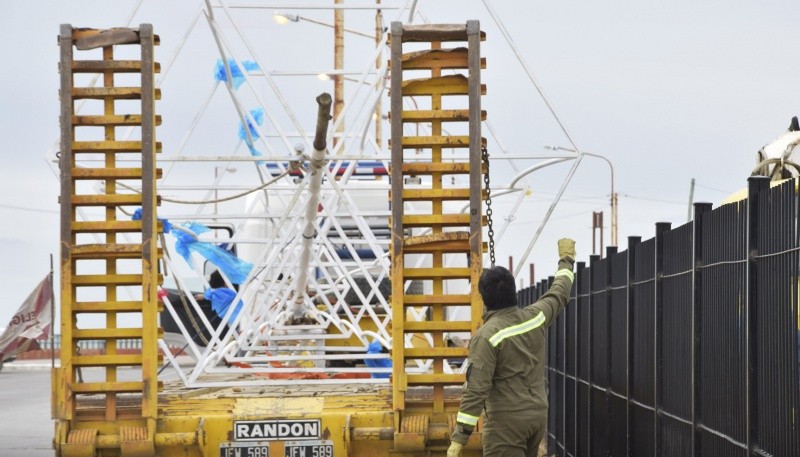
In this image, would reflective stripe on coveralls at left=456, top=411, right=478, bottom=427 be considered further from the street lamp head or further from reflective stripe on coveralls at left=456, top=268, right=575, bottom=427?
the street lamp head

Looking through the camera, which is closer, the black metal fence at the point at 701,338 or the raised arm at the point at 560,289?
the black metal fence at the point at 701,338

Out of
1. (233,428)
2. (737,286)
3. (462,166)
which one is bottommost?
(233,428)

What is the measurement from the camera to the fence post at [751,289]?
7852 millimetres

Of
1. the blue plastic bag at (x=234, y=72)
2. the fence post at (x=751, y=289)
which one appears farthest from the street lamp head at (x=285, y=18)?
the fence post at (x=751, y=289)

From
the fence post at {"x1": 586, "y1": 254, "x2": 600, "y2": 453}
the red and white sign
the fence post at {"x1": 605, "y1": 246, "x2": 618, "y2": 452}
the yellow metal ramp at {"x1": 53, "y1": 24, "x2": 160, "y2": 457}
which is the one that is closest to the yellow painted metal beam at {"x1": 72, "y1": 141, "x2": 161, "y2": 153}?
the yellow metal ramp at {"x1": 53, "y1": 24, "x2": 160, "y2": 457}

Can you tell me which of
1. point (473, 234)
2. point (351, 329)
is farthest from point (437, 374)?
point (351, 329)

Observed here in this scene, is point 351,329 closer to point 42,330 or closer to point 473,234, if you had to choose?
point 473,234

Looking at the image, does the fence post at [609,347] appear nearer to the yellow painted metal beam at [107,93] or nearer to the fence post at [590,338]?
the fence post at [590,338]

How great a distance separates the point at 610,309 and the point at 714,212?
4.29m

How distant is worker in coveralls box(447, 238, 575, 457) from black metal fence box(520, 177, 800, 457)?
42.7 inches

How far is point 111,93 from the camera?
10.1 m

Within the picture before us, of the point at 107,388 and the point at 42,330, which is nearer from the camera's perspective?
the point at 107,388

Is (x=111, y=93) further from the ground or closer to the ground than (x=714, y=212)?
further from the ground

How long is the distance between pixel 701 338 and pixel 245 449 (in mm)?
3194
